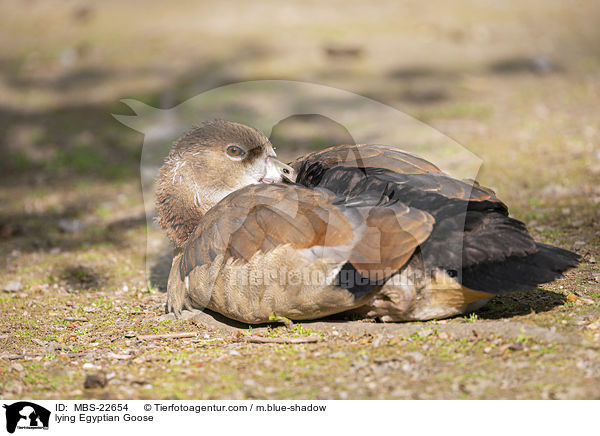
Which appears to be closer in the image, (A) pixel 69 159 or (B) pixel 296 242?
(B) pixel 296 242

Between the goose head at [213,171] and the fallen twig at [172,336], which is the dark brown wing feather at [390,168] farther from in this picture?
the fallen twig at [172,336]

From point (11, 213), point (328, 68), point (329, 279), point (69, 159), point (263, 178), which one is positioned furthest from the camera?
point (328, 68)

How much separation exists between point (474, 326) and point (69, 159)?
7691 millimetres

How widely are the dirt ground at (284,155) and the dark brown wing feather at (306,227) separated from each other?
0.62 metres

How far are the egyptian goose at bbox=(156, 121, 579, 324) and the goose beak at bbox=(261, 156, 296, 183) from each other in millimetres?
404

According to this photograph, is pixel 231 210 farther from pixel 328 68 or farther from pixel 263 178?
pixel 328 68

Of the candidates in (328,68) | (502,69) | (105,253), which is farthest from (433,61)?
(105,253)

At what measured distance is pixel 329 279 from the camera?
4.15 meters

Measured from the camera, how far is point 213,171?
17.5 feet

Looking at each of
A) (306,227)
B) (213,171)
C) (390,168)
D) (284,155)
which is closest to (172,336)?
(306,227)

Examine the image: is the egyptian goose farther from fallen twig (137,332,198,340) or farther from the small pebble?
the small pebble

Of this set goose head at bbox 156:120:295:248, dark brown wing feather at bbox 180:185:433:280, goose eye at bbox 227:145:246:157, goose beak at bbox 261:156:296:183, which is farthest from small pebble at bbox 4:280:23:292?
goose beak at bbox 261:156:296:183

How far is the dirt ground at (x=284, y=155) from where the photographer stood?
387cm
